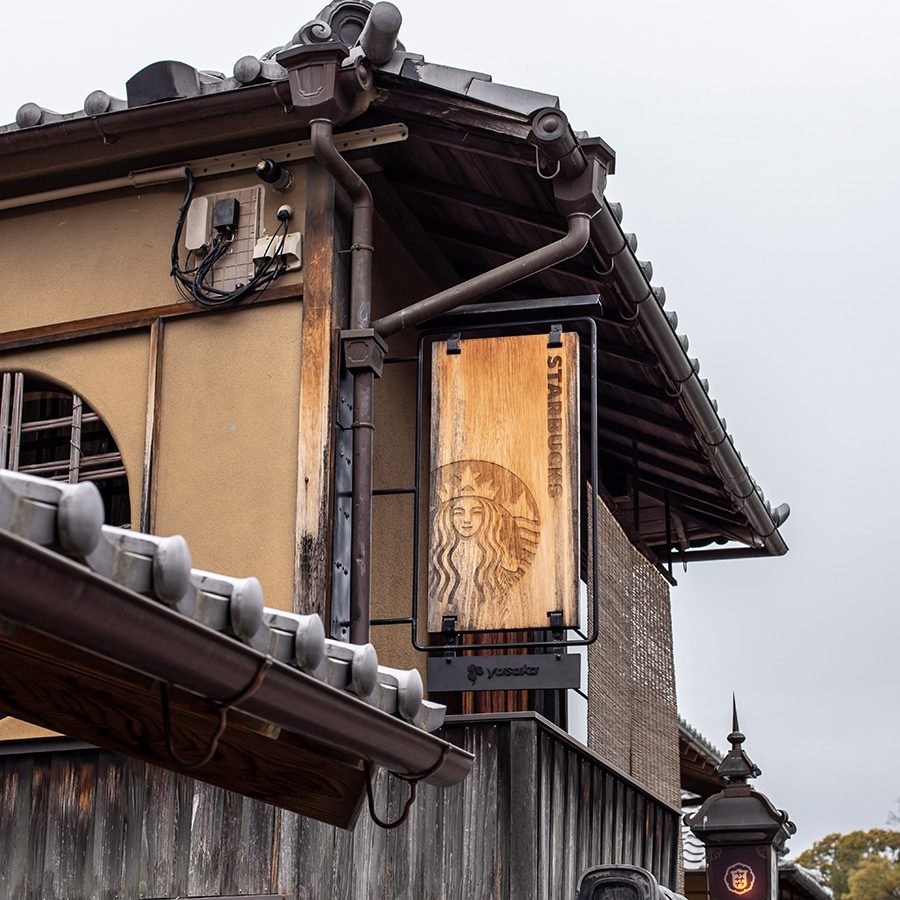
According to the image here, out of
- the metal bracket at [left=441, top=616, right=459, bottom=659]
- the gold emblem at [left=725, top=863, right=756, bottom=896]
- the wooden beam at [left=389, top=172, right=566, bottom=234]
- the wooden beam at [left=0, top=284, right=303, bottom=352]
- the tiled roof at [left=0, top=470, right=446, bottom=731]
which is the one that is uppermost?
the wooden beam at [left=389, top=172, right=566, bottom=234]

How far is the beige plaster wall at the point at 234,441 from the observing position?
8.98 meters

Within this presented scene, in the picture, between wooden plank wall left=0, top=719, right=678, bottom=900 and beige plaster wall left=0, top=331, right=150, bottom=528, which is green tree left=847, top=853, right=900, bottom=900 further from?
beige plaster wall left=0, top=331, right=150, bottom=528

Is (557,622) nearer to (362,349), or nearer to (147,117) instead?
(362,349)

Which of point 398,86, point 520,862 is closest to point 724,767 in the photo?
point 520,862

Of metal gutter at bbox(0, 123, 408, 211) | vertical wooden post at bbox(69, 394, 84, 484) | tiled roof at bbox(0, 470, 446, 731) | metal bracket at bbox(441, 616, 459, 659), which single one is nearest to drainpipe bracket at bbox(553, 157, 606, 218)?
metal gutter at bbox(0, 123, 408, 211)

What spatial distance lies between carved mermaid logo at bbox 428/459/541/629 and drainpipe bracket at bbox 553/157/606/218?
1.63 meters

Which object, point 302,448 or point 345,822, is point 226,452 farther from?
point 345,822

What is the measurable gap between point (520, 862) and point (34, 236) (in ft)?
16.9

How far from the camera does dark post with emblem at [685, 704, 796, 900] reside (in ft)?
38.8

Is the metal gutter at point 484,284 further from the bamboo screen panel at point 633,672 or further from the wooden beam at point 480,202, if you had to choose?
the bamboo screen panel at point 633,672

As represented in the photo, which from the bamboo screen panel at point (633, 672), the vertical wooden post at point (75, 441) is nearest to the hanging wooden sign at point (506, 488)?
the bamboo screen panel at point (633, 672)

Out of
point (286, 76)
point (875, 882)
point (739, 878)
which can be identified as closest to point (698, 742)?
point (739, 878)

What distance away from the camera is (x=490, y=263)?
11188 mm

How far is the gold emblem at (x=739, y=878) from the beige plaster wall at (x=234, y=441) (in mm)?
5020
